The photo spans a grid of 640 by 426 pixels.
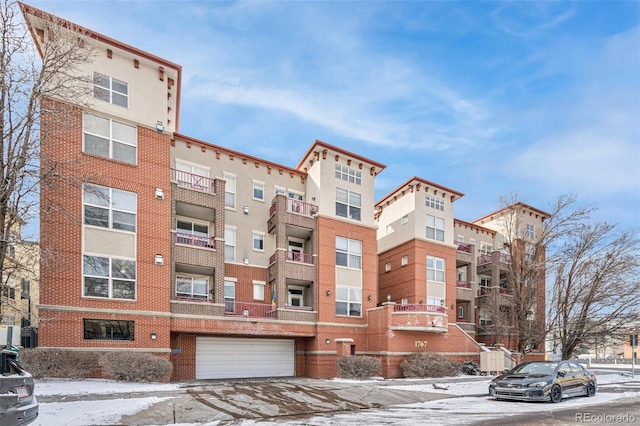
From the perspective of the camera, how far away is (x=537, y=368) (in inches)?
613

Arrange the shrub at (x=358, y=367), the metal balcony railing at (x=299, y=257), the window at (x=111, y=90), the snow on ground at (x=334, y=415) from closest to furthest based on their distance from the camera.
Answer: the snow on ground at (x=334, y=415)
the window at (x=111, y=90)
the shrub at (x=358, y=367)
the metal balcony railing at (x=299, y=257)

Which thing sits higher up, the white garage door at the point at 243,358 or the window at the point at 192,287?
the window at the point at 192,287

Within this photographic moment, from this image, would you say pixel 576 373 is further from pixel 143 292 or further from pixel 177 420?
pixel 143 292

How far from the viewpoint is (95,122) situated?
19516 millimetres

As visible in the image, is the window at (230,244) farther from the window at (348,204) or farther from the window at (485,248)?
the window at (485,248)

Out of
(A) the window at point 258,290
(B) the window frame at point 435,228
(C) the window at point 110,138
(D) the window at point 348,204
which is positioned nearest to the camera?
(C) the window at point 110,138

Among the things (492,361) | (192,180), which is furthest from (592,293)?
(192,180)

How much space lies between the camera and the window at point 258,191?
26.5 metres

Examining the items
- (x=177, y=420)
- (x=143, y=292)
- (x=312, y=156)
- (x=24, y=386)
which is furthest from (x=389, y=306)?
(x=24, y=386)

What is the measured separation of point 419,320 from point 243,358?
32.3 feet

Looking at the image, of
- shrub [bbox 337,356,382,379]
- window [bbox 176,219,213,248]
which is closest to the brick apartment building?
window [bbox 176,219,213,248]

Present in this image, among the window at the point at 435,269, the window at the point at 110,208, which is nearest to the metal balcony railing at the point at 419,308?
the window at the point at 435,269

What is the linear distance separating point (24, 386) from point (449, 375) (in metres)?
21.6

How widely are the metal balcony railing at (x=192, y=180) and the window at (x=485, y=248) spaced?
25.6m
